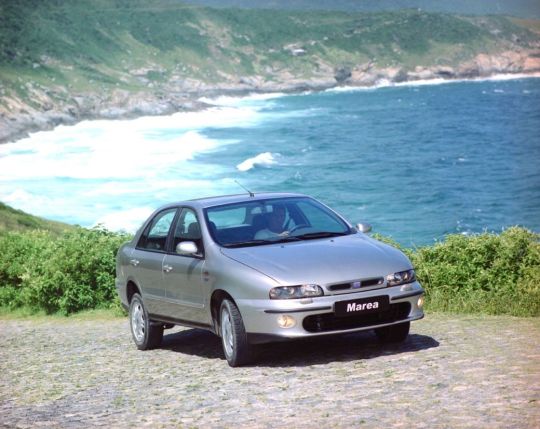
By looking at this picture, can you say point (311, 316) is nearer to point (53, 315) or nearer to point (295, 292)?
point (295, 292)

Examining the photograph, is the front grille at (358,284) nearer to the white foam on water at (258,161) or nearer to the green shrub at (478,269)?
the green shrub at (478,269)

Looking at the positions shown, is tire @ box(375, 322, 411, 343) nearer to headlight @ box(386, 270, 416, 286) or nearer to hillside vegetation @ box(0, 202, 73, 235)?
headlight @ box(386, 270, 416, 286)

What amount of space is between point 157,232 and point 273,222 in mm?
1730

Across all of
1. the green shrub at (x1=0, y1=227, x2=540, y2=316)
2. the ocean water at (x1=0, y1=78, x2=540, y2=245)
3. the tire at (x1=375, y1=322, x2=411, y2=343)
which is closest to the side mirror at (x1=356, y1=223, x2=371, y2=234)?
the tire at (x1=375, y1=322, x2=411, y2=343)

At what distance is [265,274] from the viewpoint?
9.91m

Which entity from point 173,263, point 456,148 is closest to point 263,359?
point 173,263

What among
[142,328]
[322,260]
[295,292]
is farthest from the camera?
[142,328]

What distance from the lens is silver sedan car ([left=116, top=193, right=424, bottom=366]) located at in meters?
9.82

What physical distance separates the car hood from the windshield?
0.82ft

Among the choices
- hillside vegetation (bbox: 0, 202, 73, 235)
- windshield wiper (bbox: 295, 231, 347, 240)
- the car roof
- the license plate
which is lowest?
hillside vegetation (bbox: 0, 202, 73, 235)

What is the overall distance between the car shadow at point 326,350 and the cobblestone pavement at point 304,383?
2 centimetres

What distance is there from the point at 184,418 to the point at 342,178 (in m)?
74.2

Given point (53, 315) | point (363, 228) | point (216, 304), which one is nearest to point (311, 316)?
point (216, 304)

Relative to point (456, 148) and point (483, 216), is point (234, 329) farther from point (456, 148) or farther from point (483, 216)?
point (456, 148)
